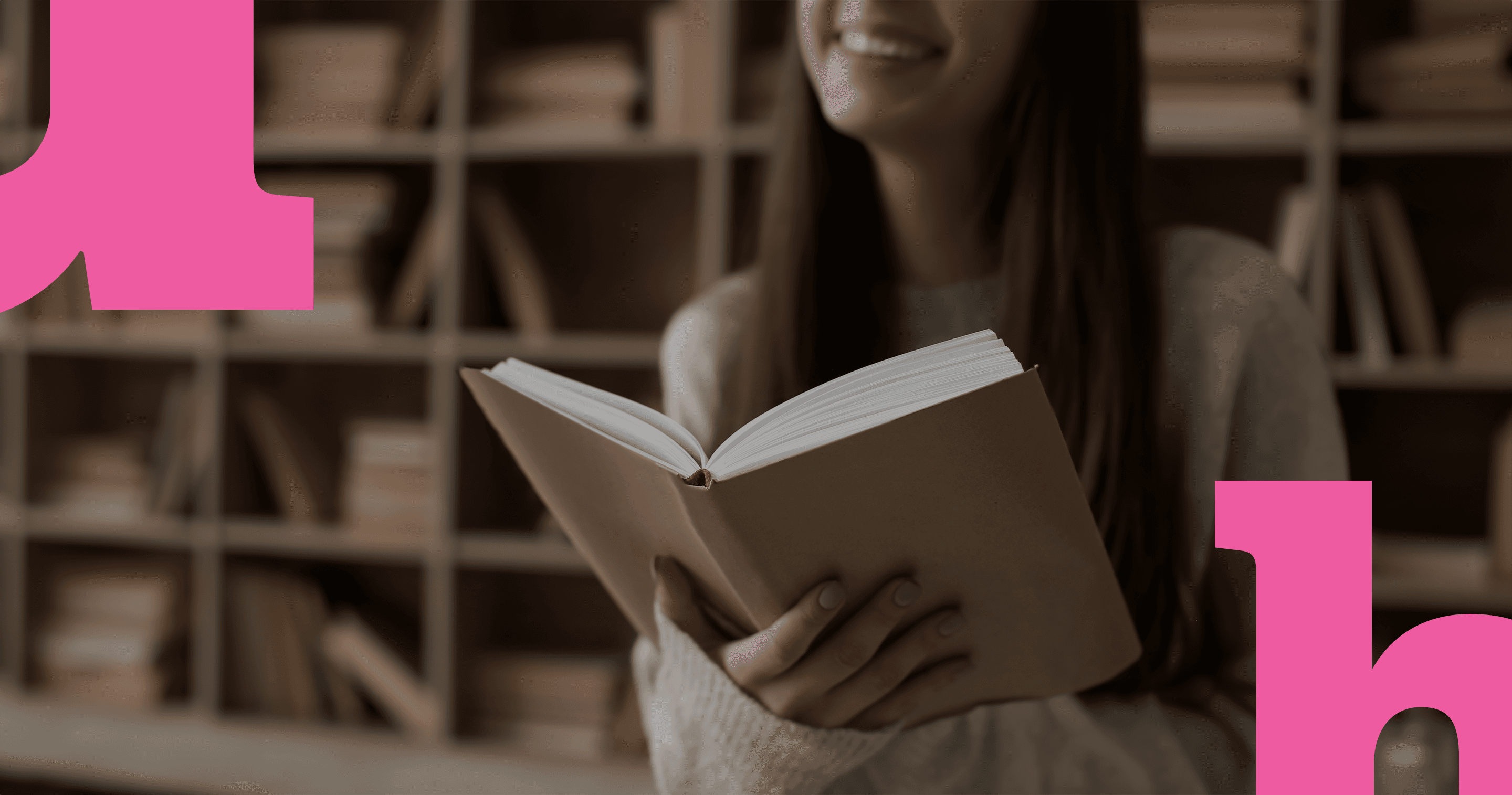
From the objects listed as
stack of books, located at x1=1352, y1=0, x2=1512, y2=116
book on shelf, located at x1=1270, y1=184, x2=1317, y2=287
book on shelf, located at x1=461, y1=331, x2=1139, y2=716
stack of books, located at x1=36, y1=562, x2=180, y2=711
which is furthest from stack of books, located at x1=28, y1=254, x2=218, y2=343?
stack of books, located at x1=1352, y1=0, x2=1512, y2=116

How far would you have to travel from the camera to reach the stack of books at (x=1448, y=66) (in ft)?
5.65

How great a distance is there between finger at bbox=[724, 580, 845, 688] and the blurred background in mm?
1200

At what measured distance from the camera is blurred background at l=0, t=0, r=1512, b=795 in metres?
1.79

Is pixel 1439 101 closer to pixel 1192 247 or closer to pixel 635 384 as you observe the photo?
pixel 1192 247

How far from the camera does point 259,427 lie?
7.32 feet

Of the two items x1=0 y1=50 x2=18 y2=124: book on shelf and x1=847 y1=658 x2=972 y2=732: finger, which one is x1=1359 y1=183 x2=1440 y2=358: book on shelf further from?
x1=0 y1=50 x2=18 y2=124: book on shelf

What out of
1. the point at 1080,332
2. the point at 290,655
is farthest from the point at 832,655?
the point at 290,655

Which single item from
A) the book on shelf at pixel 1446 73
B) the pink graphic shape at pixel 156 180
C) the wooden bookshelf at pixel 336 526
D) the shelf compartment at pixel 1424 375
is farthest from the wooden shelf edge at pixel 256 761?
the book on shelf at pixel 1446 73

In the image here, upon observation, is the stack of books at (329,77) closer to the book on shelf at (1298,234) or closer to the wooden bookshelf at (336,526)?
the wooden bookshelf at (336,526)

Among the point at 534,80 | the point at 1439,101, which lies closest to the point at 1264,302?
the point at 1439,101

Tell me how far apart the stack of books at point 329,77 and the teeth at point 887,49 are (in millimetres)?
1598

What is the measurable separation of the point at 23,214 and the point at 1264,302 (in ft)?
5.37

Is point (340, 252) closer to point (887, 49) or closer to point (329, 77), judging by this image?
point (329, 77)

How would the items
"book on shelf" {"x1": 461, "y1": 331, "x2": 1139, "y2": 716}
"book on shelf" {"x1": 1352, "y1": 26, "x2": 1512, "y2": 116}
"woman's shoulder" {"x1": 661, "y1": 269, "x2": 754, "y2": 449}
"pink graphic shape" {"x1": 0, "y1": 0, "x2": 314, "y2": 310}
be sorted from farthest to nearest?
"book on shelf" {"x1": 1352, "y1": 26, "x2": 1512, "y2": 116}
"pink graphic shape" {"x1": 0, "y1": 0, "x2": 314, "y2": 310}
"woman's shoulder" {"x1": 661, "y1": 269, "x2": 754, "y2": 449}
"book on shelf" {"x1": 461, "y1": 331, "x2": 1139, "y2": 716}
